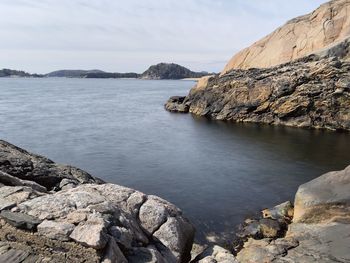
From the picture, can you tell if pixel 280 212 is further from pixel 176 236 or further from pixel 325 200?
pixel 176 236

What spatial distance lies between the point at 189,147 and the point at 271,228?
2295cm

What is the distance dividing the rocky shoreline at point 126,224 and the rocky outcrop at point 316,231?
4 cm

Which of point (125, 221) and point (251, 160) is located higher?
point (125, 221)

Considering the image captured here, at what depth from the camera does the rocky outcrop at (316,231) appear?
57.1 ft

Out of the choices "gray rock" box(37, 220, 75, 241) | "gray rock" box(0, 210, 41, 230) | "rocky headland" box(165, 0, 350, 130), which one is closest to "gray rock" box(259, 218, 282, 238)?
"gray rock" box(37, 220, 75, 241)

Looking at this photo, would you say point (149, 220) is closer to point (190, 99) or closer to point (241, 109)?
point (241, 109)

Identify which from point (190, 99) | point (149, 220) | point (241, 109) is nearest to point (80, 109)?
point (190, 99)

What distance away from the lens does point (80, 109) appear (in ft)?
240

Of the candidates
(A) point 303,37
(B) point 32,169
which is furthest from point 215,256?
(A) point 303,37

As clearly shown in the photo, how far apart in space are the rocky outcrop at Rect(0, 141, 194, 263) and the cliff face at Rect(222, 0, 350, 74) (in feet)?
161

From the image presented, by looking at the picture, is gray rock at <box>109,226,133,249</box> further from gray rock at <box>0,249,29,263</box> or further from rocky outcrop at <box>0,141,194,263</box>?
gray rock at <box>0,249,29,263</box>

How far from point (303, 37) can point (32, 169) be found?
54498 millimetres

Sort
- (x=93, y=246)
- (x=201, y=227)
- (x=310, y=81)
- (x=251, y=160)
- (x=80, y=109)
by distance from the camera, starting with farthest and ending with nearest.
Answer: (x=80, y=109), (x=310, y=81), (x=251, y=160), (x=201, y=227), (x=93, y=246)

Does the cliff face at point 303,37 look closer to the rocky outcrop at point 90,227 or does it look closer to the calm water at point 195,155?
the calm water at point 195,155
